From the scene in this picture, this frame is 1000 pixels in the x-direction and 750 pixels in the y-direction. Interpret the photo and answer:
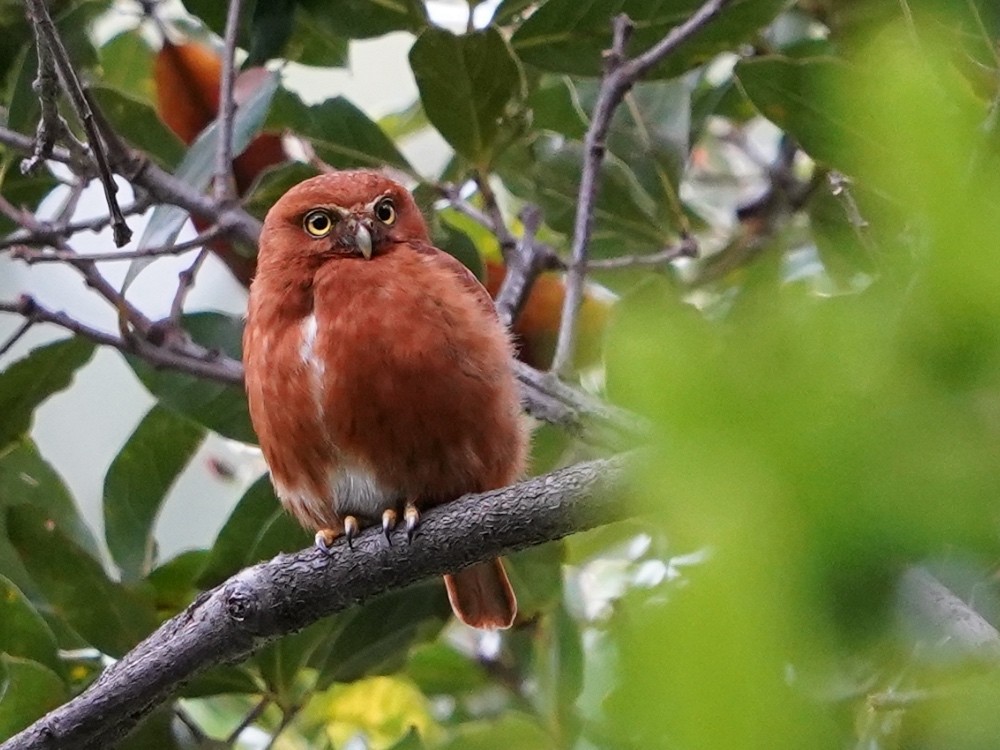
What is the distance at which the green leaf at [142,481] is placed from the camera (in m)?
2.62

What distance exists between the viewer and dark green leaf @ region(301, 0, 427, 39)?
2.59 meters

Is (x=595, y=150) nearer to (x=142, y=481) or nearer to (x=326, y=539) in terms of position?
(x=326, y=539)

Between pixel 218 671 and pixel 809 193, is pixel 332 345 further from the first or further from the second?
pixel 809 193

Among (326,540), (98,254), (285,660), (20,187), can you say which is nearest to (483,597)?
(285,660)

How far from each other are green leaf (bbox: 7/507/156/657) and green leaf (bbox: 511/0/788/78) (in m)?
1.32

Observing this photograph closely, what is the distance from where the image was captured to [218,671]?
238 centimetres

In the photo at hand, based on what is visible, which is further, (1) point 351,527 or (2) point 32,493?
(2) point 32,493

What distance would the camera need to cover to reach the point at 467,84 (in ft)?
7.99

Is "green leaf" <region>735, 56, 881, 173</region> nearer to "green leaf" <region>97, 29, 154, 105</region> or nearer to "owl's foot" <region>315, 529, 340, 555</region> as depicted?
"owl's foot" <region>315, 529, 340, 555</region>

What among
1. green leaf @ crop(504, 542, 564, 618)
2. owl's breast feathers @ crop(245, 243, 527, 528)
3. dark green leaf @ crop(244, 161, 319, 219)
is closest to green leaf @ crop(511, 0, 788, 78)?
dark green leaf @ crop(244, 161, 319, 219)

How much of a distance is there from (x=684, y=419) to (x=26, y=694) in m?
2.01

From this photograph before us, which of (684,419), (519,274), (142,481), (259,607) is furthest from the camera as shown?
(142,481)

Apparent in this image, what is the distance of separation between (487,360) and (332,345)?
0.26 meters

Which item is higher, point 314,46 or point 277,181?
point 314,46
